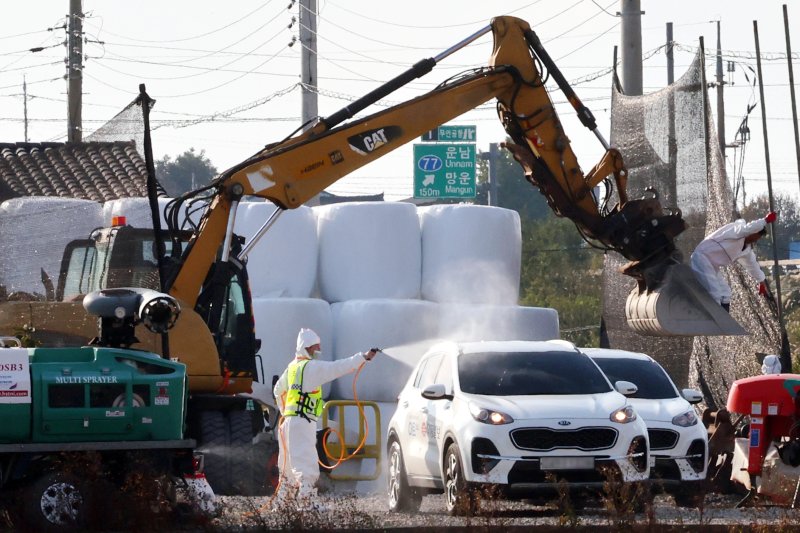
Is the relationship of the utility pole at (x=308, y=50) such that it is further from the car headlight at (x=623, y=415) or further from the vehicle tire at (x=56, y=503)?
the vehicle tire at (x=56, y=503)

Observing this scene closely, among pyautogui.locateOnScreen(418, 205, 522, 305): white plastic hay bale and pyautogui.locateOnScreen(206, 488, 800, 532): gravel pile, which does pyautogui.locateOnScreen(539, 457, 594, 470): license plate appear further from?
pyautogui.locateOnScreen(418, 205, 522, 305): white plastic hay bale

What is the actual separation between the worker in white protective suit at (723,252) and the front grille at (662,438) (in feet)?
8.64

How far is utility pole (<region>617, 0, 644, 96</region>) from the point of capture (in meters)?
23.6

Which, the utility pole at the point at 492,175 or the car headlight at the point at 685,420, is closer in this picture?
the car headlight at the point at 685,420

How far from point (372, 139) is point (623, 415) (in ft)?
15.3

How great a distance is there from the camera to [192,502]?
37.7 ft

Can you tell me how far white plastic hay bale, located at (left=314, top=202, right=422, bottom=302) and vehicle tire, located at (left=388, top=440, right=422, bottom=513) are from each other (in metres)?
7.49

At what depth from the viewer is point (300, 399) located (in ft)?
48.6

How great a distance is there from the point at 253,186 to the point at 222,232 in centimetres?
68

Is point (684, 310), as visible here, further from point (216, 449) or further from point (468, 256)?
point (468, 256)

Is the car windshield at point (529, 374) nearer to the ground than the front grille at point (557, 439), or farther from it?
farther from it

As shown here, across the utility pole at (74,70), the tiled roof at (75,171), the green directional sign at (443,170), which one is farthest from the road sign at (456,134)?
the tiled roof at (75,171)

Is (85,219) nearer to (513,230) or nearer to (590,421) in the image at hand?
(513,230)

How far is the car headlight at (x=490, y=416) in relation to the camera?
1286 centimetres
